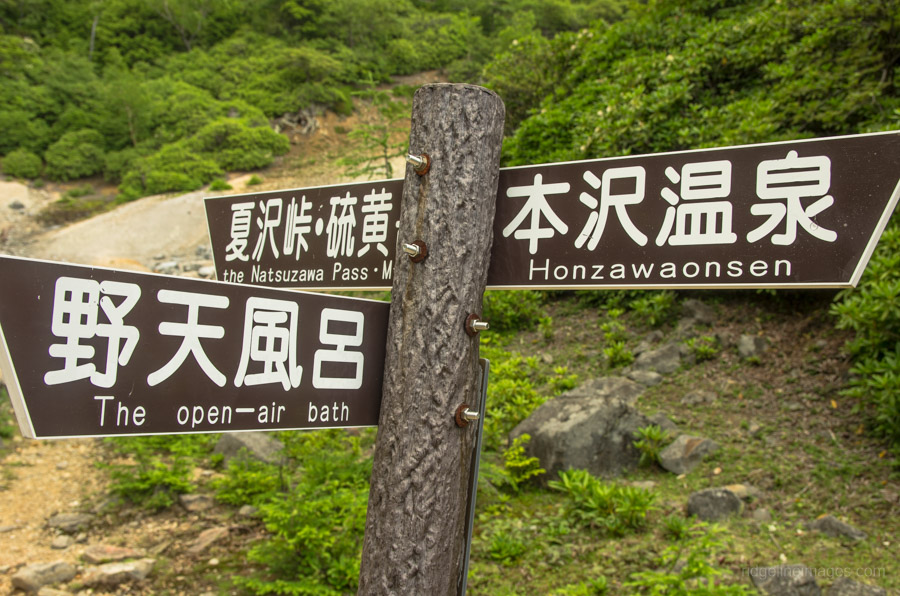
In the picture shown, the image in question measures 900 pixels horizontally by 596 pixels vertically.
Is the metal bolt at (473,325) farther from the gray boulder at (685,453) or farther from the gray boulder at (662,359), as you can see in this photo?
the gray boulder at (662,359)

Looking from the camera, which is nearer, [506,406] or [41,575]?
[41,575]

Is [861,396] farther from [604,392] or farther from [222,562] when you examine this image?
[222,562]

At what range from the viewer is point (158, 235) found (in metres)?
13.2

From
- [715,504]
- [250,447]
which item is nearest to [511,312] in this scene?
[250,447]

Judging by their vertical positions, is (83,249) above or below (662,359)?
above

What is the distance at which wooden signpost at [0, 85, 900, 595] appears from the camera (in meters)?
1.28

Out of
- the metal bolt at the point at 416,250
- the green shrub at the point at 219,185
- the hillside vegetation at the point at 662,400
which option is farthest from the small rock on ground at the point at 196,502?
the green shrub at the point at 219,185

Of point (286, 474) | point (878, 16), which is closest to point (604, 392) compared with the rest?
point (286, 474)

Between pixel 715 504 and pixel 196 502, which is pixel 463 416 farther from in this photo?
pixel 196 502

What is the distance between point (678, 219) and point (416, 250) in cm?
65

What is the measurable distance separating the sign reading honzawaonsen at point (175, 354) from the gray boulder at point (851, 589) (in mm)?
2292

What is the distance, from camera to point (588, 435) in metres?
3.94

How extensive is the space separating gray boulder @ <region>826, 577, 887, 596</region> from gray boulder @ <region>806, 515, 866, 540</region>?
17.8 inches

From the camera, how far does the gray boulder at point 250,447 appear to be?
476cm
